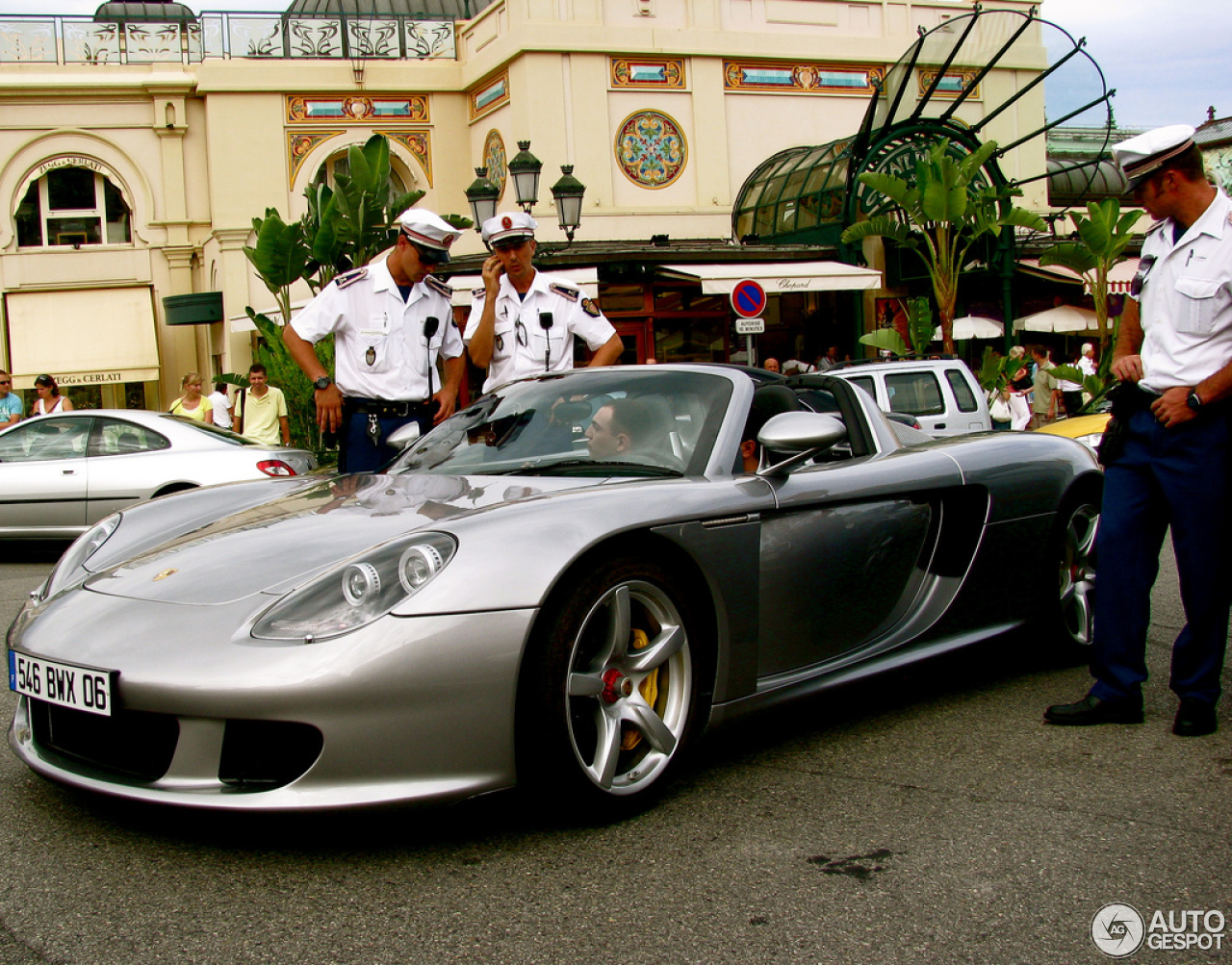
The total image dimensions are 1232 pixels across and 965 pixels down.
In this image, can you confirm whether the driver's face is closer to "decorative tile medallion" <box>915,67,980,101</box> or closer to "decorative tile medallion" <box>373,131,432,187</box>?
"decorative tile medallion" <box>915,67,980,101</box>

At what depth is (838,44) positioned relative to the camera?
27312 millimetres

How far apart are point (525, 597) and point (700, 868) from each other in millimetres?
717

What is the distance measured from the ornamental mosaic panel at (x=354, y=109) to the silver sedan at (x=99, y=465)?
67.1 ft

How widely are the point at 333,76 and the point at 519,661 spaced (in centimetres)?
2806


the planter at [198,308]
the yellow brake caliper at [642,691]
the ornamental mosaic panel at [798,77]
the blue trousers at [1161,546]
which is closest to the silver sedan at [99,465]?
the yellow brake caliper at [642,691]

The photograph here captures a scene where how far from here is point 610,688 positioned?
313cm

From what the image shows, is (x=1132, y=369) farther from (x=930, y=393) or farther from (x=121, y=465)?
(x=930, y=393)

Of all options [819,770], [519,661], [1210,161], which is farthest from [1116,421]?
[1210,161]

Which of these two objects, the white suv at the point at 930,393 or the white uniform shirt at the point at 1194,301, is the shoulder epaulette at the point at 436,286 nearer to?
the white uniform shirt at the point at 1194,301

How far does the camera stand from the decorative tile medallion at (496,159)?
88.8ft

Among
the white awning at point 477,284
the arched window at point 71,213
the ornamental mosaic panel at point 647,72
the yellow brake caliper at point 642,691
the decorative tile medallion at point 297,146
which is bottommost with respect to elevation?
the yellow brake caliper at point 642,691

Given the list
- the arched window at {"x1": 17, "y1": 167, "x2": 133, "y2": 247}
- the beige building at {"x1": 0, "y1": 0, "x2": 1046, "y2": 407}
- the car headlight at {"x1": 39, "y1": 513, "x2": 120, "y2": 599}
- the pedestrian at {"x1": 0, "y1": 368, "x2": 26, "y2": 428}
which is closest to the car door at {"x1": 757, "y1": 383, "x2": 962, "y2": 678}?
the car headlight at {"x1": 39, "y1": 513, "x2": 120, "y2": 599}

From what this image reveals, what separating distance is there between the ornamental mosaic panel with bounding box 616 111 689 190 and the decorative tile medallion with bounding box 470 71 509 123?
281 cm

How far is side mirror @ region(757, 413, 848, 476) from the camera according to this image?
3523 mm
